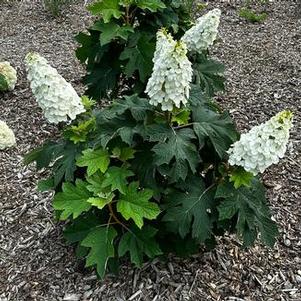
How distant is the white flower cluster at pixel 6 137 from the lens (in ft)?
13.4

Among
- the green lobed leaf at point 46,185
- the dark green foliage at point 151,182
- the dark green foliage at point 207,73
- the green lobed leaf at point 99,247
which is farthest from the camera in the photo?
the dark green foliage at point 207,73

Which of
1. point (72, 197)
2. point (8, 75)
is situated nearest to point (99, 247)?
point (72, 197)

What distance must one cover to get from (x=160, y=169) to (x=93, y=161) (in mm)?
316

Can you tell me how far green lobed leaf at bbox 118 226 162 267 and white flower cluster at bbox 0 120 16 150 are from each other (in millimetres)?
1847

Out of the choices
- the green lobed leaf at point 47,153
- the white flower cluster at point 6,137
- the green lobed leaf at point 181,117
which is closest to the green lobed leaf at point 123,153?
the green lobed leaf at point 181,117

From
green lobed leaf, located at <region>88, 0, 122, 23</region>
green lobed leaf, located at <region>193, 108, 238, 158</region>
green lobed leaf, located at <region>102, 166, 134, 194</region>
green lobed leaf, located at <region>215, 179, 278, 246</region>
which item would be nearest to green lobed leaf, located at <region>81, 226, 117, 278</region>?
green lobed leaf, located at <region>102, 166, 134, 194</region>

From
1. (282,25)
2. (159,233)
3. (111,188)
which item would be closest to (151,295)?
(159,233)

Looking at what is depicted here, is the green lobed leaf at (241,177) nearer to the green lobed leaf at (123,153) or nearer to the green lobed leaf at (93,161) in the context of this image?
the green lobed leaf at (123,153)

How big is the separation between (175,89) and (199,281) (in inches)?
48.3

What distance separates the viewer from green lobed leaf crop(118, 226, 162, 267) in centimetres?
→ 258

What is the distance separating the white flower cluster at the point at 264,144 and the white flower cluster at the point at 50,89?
0.82 metres

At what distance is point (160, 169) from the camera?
7.82ft

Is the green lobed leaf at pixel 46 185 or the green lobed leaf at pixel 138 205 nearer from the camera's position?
the green lobed leaf at pixel 138 205

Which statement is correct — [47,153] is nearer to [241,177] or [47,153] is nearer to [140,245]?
[140,245]
